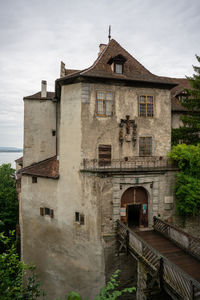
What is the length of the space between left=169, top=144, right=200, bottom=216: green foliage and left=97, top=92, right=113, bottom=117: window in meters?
5.35

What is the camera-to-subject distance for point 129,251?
455 inches

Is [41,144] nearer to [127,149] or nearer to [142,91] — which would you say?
[127,149]

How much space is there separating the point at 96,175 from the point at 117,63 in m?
7.87

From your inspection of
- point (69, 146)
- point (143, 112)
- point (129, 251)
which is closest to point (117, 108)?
point (143, 112)

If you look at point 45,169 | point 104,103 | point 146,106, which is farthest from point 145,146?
point 45,169

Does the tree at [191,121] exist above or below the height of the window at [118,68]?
below

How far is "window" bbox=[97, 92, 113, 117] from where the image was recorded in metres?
13.4

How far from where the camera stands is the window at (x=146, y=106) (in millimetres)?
14162

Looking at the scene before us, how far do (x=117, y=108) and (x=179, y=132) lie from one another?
6.65 meters

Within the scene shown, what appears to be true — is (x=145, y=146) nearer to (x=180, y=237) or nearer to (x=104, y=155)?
(x=104, y=155)

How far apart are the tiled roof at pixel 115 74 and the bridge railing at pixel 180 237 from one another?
9.78 m

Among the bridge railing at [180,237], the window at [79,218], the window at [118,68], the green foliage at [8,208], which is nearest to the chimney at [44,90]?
the window at [118,68]

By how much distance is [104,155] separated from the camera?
44.1ft

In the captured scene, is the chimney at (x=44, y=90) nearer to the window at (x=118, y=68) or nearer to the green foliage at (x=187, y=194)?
the window at (x=118, y=68)
